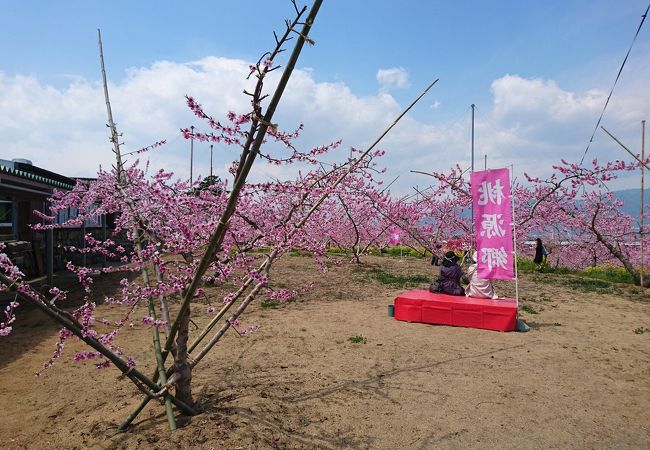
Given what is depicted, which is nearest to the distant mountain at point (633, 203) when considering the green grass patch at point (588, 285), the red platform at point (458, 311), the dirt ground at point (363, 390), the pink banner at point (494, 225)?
the green grass patch at point (588, 285)

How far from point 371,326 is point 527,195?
29.1ft

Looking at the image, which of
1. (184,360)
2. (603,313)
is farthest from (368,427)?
(603,313)

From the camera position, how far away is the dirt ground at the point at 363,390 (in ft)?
11.5

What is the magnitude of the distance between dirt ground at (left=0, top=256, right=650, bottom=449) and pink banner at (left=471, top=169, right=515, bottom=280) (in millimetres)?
1171

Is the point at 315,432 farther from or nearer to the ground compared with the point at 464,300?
nearer to the ground

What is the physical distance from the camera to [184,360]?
11.8 ft

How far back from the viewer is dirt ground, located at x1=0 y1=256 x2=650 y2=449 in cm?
351

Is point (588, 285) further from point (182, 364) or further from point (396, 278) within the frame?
point (182, 364)

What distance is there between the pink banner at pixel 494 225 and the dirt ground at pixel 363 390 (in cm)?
117

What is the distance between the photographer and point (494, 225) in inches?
290

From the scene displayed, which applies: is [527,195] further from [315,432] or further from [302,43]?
[302,43]

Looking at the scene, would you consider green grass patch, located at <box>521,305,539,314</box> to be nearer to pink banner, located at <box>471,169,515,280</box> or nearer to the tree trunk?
pink banner, located at <box>471,169,515,280</box>

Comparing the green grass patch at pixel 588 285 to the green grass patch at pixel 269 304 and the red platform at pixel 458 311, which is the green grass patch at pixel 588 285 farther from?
the green grass patch at pixel 269 304

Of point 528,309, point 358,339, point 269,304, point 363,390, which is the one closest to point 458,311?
point 358,339
